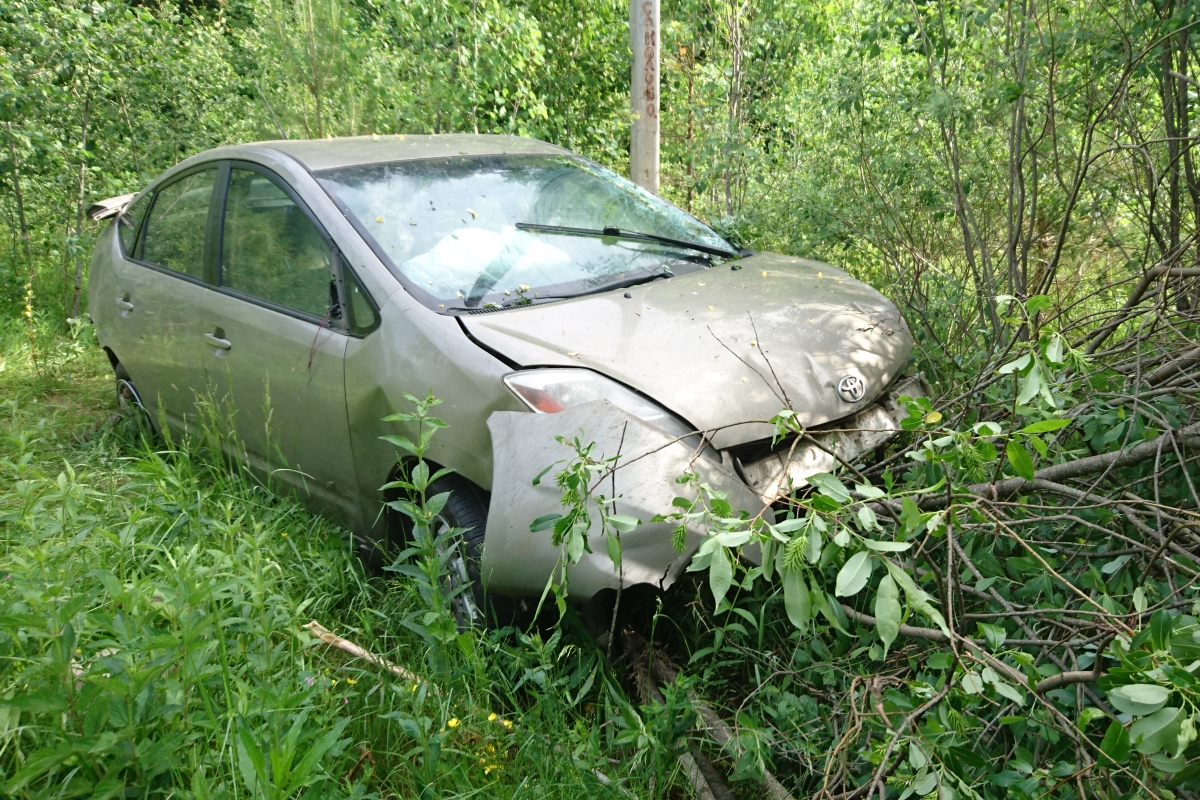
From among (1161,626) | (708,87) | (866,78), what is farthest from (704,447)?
(708,87)

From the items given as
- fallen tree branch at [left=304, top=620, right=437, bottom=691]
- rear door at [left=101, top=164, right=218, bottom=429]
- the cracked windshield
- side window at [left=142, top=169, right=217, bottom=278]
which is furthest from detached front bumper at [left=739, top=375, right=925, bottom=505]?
side window at [left=142, top=169, right=217, bottom=278]

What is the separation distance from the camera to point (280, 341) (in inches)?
142

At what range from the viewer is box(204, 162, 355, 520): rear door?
3.41 m

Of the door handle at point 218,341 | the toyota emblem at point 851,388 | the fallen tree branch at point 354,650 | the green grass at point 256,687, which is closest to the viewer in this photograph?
the green grass at point 256,687

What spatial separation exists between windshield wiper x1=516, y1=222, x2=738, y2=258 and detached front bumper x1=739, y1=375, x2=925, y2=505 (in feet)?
3.47

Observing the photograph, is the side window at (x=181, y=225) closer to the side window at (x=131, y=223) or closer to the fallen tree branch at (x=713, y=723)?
the side window at (x=131, y=223)

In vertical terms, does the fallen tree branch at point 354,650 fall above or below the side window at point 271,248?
below

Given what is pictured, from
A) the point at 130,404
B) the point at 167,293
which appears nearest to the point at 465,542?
the point at 167,293

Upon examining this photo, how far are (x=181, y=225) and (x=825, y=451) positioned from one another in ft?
10.9

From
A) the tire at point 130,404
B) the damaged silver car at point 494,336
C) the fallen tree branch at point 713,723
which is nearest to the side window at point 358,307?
the damaged silver car at point 494,336

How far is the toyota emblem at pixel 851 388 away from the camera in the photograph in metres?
3.06

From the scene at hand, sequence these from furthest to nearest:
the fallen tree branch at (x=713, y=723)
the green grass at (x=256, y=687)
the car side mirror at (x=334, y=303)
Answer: the car side mirror at (x=334, y=303), the fallen tree branch at (x=713, y=723), the green grass at (x=256, y=687)

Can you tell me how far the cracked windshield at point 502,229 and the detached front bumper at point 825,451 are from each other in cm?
99

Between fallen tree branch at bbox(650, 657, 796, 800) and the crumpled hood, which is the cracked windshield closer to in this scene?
the crumpled hood
